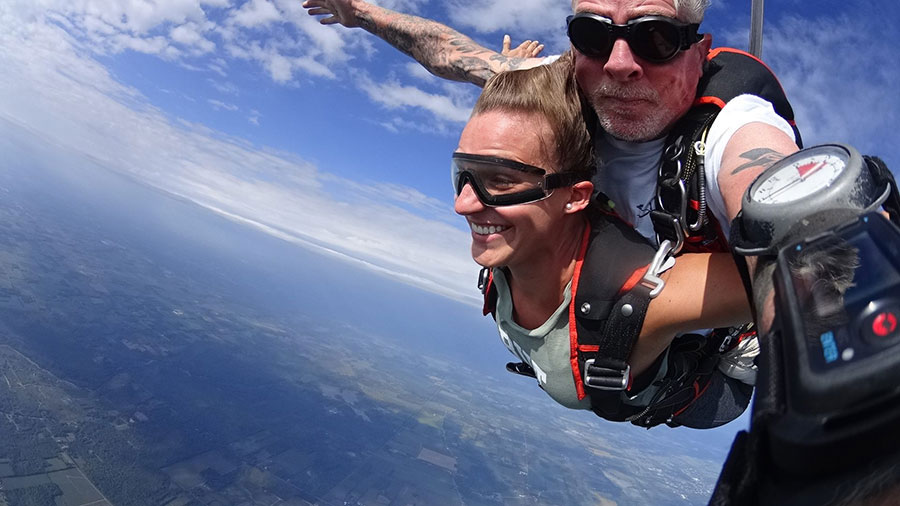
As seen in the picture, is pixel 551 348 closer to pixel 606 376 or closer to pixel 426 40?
pixel 606 376

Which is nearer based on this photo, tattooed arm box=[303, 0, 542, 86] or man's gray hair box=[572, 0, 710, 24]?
man's gray hair box=[572, 0, 710, 24]

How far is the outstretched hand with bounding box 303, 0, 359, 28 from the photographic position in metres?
3.84

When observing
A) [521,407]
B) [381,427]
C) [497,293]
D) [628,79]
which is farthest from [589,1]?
[521,407]

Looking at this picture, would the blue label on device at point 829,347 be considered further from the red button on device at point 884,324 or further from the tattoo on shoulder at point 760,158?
the tattoo on shoulder at point 760,158

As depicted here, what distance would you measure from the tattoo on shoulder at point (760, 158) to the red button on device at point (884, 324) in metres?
0.80

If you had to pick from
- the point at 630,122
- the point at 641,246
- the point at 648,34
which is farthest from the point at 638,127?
the point at 641,246

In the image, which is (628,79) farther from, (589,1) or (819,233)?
(819,233)

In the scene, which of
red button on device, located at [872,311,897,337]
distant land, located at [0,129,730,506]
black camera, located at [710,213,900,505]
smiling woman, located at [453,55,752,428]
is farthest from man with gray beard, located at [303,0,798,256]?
distant land, located at [0,129,730,506]

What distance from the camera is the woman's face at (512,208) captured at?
2.07 metres

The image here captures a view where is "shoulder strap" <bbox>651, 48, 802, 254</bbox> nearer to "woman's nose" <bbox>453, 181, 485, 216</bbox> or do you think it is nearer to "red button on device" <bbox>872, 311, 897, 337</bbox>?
"woman's nose" <bbox>453, 181, 485, 216</bbox>

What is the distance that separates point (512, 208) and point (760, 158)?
96cm

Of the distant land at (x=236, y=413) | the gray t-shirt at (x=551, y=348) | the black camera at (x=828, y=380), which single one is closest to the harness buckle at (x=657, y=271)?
the gray t-shirt at (x=551, y=348)

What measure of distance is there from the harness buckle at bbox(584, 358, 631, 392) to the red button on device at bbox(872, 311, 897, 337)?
1.42 metres

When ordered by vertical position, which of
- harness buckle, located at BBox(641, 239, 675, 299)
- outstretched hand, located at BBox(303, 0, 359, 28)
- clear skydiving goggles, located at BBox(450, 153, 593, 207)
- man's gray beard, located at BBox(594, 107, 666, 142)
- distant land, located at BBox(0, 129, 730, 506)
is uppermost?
outstretched hand, located at BBox(303, 0, 359, 28)
